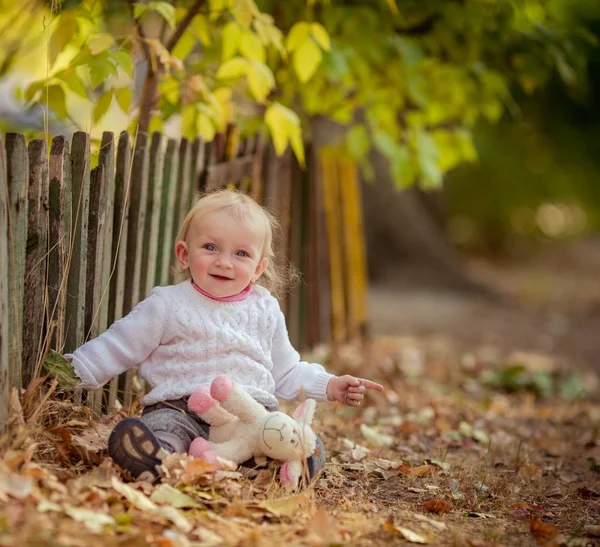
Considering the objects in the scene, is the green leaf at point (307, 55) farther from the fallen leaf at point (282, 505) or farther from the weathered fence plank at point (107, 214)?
the fallen leaf at point (282, 505)

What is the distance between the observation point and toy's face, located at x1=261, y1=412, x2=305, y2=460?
9.25 ft

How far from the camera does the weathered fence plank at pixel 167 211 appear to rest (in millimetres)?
3977

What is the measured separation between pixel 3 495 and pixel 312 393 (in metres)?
1.25

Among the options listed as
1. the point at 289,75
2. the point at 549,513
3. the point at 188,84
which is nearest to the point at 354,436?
the point at 549,513

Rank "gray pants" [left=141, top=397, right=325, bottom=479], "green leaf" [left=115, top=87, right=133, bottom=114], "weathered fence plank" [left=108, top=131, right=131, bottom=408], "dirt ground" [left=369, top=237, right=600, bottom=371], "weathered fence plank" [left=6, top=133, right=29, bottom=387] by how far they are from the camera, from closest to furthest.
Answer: "weathered fence plank" [left=6, top=133, right=29, bottom=387] < "gray pants" [left=141, top=397, right=325, bottom=479] < "weathered fence plank" [left=108, top=131, right=131, bottom=408] < "green leaf" [left=115, top=87, right=133, bottom=114] < "dirt ground" [left=369, top=237, right=600, bottom=371]

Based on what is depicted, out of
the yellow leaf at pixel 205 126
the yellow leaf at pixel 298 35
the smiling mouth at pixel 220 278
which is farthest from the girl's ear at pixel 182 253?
the yellow leaf at pixel 298 35

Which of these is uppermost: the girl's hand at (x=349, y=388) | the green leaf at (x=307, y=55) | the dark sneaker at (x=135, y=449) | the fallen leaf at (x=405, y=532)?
the green leaf at (x=307, y=55)

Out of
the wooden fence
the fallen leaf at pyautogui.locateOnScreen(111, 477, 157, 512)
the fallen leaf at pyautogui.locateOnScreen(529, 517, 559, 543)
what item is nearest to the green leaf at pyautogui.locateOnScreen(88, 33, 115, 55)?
the wooden fence

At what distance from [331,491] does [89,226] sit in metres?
1.38

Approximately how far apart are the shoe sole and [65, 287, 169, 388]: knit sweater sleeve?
392 mm

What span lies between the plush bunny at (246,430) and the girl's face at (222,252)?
1.31 feet

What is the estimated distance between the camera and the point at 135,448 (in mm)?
2637

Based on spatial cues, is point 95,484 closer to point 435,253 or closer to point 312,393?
point 312,393

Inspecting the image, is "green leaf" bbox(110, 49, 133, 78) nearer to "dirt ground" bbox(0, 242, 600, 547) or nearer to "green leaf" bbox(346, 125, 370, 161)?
"dirt ground" bbox(0, 242, 600, 547)
